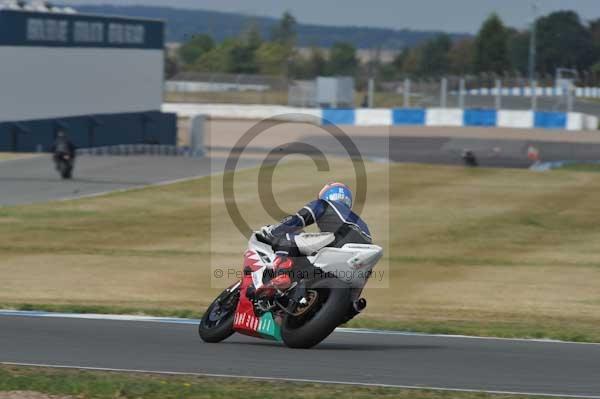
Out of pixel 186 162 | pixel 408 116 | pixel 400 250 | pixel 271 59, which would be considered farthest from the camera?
pixel 271 59

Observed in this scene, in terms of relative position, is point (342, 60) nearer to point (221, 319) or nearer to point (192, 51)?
point (192, 51)

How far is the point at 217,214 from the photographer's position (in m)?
26.8

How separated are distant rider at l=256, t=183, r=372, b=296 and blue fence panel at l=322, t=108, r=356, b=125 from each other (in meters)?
49.3

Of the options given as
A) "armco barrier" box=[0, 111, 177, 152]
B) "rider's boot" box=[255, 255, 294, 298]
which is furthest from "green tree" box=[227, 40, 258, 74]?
"rider's boot" box=[255, 255, 294, 298]

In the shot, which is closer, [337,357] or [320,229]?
[320,229]

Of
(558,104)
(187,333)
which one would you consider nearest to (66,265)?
(187,333)

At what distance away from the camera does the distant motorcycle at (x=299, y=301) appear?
8.76 meters

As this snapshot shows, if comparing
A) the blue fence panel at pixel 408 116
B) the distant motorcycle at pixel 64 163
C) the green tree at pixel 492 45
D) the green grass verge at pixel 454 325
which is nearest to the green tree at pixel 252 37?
the green tree at pixel 492 45

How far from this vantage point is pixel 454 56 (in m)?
124

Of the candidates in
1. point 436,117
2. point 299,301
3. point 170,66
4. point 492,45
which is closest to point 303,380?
point 299,301

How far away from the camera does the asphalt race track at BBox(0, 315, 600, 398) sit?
8344 millimetres

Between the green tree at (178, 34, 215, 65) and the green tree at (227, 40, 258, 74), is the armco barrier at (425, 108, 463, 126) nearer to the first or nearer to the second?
the green tree at (178, 34, 215, 65)

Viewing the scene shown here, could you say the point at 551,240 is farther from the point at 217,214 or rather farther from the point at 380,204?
the point at 217,214

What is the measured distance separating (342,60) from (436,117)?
185 feet
